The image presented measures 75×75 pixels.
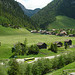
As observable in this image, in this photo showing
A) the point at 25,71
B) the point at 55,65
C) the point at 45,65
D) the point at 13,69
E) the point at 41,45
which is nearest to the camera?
the point at 13,69

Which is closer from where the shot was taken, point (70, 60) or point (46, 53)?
point (70, 60)

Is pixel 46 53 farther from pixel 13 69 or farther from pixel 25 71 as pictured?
pixel 13 69

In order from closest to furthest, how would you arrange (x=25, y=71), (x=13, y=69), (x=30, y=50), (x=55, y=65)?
(x=13, y=69) → (x=25, y=71) → (x=55, y=65) → (x=30, y=50)

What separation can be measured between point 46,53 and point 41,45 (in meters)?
10.9

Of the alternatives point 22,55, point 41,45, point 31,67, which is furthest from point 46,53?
point 31,67

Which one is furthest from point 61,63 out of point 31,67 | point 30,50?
point 30,50

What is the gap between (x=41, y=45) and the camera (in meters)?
84.8

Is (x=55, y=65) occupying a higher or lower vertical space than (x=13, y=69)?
lower

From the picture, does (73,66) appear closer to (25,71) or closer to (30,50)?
(25,71)

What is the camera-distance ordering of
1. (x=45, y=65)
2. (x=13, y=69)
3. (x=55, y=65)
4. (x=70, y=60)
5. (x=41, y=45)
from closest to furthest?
1. (x=13, y=69)
2. (x=45, y=65)
3. (x=55, y=65)
4. (x=70, y=60)
5. (x=41, y=45)

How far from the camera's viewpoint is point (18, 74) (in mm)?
41781

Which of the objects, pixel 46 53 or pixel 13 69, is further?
pixel 46 53

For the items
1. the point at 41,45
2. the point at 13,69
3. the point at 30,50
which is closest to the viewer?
the point at 13,69

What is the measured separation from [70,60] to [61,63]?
7.54m
